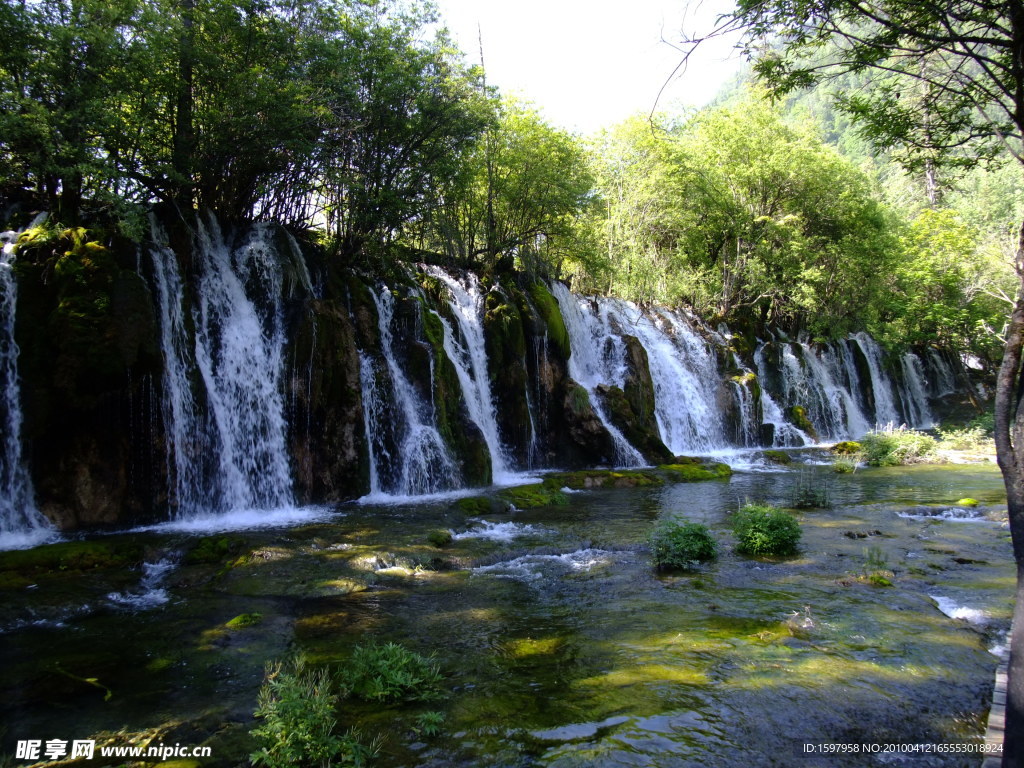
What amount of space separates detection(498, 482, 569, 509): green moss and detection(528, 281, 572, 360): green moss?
6.82 metres

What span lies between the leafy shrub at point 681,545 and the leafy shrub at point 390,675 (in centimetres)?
443

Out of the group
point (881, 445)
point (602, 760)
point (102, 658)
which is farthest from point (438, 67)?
point (881, 445)

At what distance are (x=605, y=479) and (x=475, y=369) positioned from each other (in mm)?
5091

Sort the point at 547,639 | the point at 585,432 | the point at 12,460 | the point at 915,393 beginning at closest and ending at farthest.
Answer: the point at 547,639, the point at 12,460, the point at 585,432, the point at 915,393

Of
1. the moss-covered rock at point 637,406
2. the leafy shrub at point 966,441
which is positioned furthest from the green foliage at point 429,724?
the leafy shrub at point 966,441

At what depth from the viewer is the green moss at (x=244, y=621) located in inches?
269

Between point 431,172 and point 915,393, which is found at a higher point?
point 431,172

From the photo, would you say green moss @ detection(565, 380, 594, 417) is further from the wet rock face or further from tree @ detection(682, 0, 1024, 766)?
tree @ detection(682, 0, 1024, 766)

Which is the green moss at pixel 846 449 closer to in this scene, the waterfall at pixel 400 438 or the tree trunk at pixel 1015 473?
the waterfall at pixel 400 438

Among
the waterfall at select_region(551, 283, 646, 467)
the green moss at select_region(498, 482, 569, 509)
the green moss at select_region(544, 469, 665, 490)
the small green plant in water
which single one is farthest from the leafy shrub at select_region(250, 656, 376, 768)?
the waterfall at select_region(551, 283, 646, 467)

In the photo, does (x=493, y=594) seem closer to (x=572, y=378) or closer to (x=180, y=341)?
(x=180, y=341)

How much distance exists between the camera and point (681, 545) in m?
8.93

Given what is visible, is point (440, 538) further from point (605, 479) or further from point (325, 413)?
point (605, 479)

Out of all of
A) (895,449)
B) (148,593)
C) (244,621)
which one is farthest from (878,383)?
(148,593)
